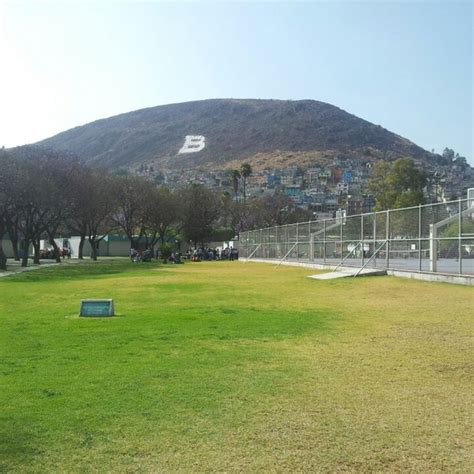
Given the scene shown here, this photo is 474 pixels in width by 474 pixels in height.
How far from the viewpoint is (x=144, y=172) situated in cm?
16662

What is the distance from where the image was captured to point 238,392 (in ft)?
21.6

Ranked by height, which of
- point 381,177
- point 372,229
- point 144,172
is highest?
point 144,172

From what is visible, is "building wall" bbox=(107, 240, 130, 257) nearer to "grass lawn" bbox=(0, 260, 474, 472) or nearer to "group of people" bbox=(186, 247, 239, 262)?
"group of people" bbox=(186, 247, 239, 262)

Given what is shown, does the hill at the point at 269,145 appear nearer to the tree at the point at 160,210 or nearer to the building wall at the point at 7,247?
the building wall at the point at 7,247

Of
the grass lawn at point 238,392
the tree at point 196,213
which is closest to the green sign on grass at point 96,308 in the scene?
the grass lawn at point 238,392

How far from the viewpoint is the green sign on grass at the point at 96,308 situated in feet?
43.7

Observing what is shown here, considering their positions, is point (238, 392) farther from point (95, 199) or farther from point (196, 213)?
point (196, 213)

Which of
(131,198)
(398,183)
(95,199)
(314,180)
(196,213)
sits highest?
(314,180)

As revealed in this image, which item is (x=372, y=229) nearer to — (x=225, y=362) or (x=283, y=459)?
(x=225, y=362)

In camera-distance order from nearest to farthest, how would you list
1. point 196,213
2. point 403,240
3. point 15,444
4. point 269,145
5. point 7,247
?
point 15,444 → point 403,240 → point 7,247 → point 196,213 → point 269,145

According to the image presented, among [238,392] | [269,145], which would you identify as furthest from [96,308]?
[269,145]

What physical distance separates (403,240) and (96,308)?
1551 cm

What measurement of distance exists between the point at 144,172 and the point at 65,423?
6451 inches

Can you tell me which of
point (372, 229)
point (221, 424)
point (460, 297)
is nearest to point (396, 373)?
point (221, 424)
